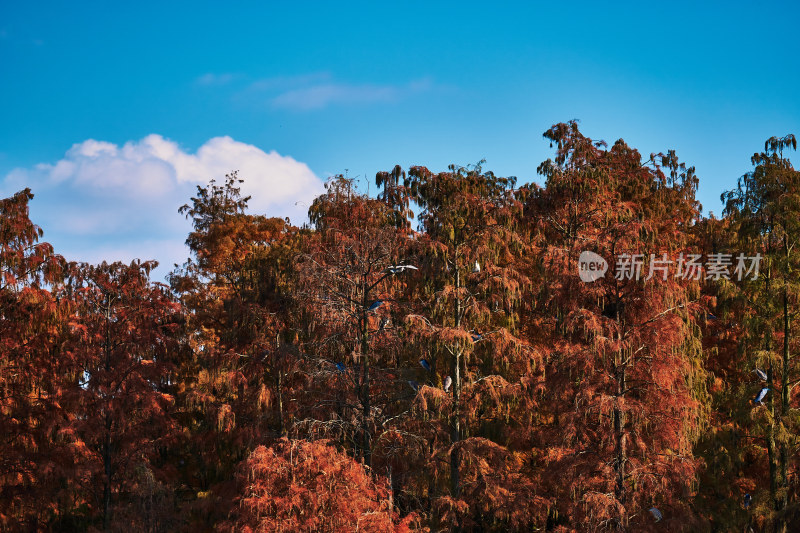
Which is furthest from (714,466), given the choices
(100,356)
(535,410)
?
(100,356)

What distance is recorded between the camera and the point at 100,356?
19.7 metres

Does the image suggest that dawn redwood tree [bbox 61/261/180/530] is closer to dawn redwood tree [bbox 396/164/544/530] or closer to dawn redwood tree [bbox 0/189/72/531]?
dawn redwood tree [bbox 0/189/72/531]

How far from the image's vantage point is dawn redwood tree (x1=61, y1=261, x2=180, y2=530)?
1883cm

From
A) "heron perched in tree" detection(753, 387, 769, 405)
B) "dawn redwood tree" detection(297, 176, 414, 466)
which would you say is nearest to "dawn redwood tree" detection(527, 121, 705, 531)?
"heron perched in tree" detection(753, 387, 769, 405)

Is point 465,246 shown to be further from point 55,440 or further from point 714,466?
point 55,440
